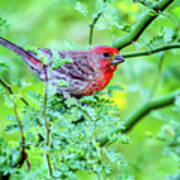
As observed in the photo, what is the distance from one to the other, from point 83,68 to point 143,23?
2.29 feet

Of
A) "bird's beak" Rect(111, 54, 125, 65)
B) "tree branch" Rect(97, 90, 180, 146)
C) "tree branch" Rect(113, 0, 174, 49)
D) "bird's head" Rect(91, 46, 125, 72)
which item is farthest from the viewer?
"tree branch" Rect(97, 90, 180, 146)

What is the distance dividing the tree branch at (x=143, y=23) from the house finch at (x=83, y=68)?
17 centimetres

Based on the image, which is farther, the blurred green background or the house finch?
the house finch

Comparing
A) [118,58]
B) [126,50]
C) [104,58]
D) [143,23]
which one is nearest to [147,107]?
[126,50]

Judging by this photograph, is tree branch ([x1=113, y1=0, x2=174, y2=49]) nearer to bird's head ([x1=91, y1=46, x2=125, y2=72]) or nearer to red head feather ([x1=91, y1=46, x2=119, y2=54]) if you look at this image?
red head feather ([x1=91, y1=46, x2=119, y2=54])

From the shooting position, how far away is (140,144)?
334 centimetres

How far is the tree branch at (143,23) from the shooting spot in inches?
69.0

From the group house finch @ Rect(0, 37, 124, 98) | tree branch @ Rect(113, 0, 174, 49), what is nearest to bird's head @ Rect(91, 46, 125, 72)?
house finch @ Rect(0, 37, 124, 98)

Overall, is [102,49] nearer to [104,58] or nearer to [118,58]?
[104,58]

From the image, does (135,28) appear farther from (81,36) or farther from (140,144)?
(81,36)

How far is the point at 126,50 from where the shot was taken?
282 centimetres

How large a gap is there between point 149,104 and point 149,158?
375 millimetres

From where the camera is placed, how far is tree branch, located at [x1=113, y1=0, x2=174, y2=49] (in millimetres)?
1752

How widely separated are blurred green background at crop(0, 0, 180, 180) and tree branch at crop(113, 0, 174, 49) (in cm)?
4
